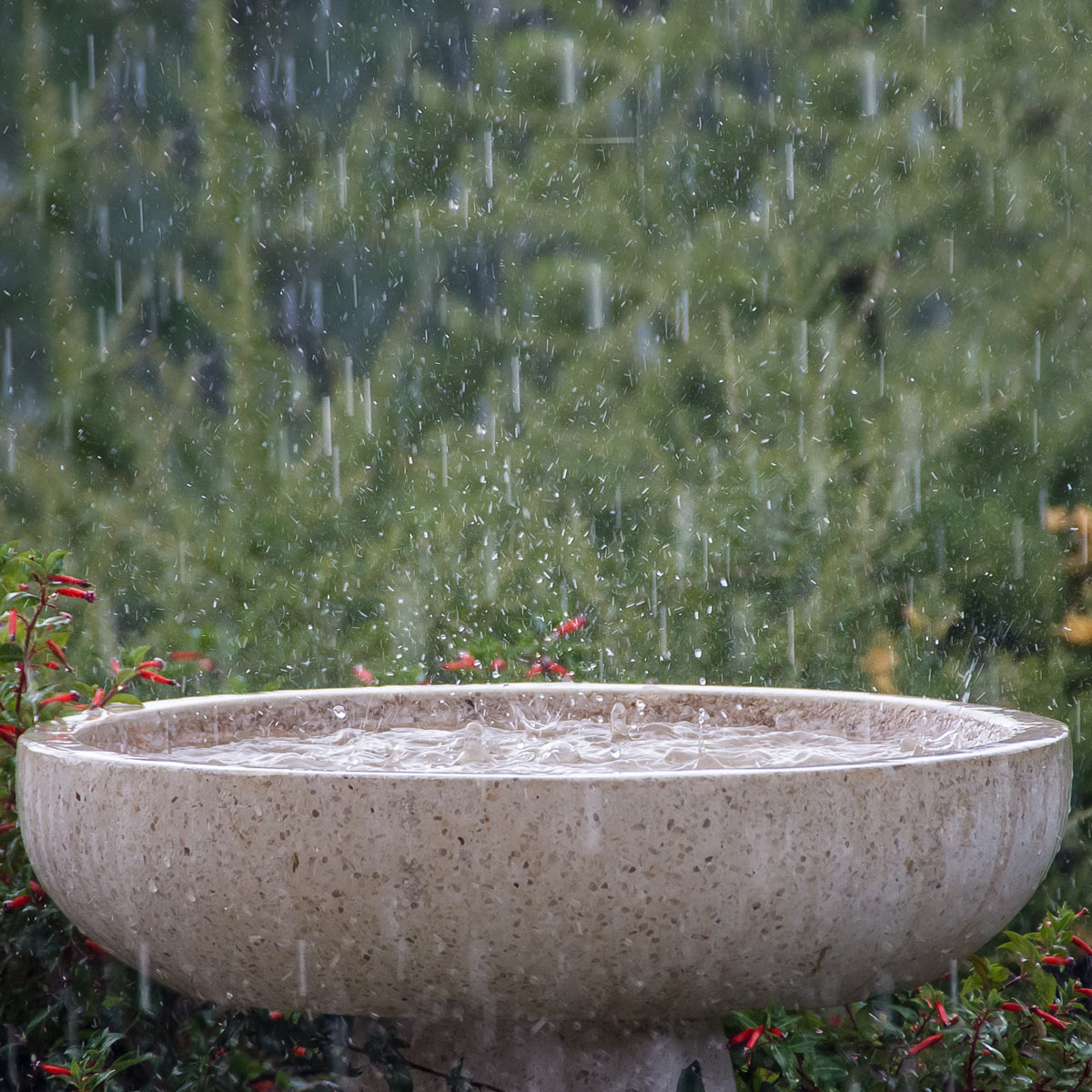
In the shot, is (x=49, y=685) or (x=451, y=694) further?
(x=451, y=694)

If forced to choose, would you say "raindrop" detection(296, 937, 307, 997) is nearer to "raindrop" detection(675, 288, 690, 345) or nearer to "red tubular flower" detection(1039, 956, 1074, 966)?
"red tubular flower" detection(1039, 956, 1074, 966)

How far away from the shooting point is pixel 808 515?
393cm

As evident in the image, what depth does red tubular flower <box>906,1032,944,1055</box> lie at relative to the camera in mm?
1791

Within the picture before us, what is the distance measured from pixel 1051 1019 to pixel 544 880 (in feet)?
3.48

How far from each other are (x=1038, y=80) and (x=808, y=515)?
A: 5.06ft

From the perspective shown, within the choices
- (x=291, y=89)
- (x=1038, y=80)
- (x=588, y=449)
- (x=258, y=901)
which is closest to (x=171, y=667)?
(x=588, y=449)

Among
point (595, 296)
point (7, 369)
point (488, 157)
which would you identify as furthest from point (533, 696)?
point (7, 369)

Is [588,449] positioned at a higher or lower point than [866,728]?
higher

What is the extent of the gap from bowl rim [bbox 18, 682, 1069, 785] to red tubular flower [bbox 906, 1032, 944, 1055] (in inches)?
17.5

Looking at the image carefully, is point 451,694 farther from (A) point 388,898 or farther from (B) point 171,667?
(B) point 171,667

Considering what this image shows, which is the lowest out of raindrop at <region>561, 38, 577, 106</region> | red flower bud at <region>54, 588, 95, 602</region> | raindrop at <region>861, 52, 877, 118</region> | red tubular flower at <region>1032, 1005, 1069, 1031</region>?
red tubular flower at <region>1032, 1005, 1069, 1031</region>

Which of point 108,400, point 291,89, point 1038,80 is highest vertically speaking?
point 291,89

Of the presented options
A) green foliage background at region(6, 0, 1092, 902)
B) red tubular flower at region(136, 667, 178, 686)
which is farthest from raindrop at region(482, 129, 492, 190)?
red tubular flower at region(136, 667, 178, 686)

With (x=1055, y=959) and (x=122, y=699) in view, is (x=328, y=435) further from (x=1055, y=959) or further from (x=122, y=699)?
(x=1055, y=959)
